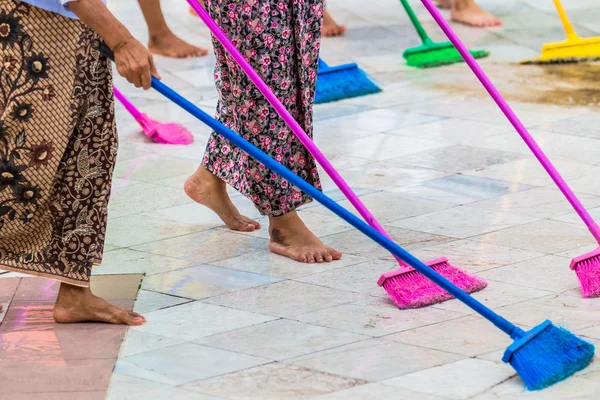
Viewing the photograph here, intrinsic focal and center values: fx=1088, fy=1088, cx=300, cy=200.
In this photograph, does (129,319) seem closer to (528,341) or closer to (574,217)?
(528,341)

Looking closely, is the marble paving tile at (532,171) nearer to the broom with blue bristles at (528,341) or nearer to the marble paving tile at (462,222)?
the marble paving tile at (462,222)

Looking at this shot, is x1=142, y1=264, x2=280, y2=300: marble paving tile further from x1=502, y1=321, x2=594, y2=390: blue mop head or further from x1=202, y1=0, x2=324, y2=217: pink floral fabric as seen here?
x1=502, y1=321, x2=594, y2=390: blue mop head

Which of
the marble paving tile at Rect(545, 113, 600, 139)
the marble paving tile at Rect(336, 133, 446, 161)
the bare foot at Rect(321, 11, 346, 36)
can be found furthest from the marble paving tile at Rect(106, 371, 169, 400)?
the bare foot at Rect(321, 11, 346, 36)

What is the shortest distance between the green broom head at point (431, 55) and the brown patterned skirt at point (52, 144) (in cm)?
428

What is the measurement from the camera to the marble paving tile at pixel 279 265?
3.80m

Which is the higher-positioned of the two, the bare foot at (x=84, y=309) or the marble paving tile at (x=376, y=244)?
the bare foot at (x=84, y=309)

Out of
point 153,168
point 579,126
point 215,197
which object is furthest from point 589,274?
point 153,168

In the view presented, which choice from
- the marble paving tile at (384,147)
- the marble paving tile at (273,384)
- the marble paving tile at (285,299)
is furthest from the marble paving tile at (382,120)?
the marble paving tile at (273,384)

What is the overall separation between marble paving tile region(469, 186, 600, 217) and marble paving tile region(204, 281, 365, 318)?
3.65 feet

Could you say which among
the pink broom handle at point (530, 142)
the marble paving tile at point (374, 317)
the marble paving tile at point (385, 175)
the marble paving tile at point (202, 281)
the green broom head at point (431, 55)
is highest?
the pink broom handle at point (530, 142)

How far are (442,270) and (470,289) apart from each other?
0.11 m

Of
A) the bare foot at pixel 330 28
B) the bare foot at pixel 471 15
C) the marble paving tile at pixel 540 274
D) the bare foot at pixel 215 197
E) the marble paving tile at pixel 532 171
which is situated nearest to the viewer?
the marble paving tile at pixel 540 274

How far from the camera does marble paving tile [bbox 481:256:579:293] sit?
3.55 m

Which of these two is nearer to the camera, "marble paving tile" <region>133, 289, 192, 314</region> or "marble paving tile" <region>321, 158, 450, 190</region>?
"marble paving tile" <region>133, 289, 192, 314</region>
